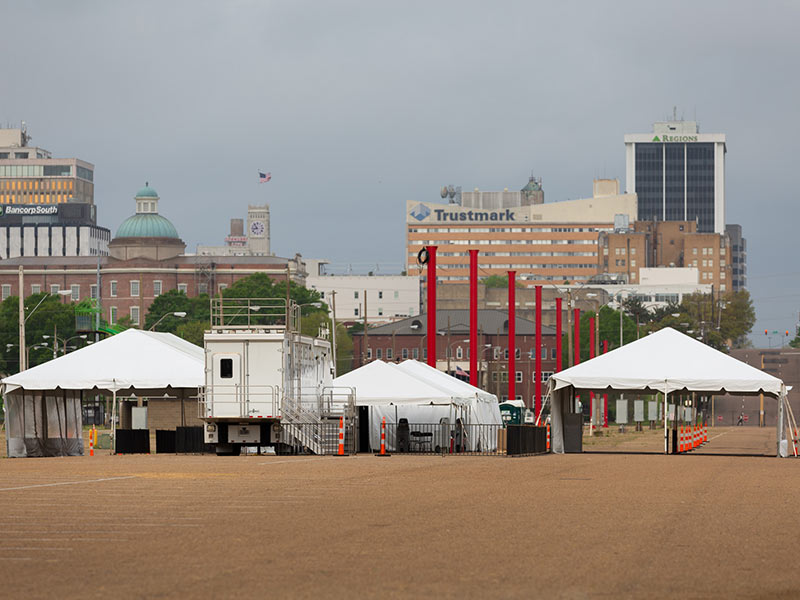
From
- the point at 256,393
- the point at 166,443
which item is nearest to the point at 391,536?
the point at 256,393

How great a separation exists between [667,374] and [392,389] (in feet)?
27.8

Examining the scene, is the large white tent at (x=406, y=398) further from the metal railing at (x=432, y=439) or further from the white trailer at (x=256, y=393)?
the white trailer at (x=256, y=393)

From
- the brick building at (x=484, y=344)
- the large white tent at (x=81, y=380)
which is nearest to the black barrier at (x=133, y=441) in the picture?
the large white tent at (x=81, y=380)

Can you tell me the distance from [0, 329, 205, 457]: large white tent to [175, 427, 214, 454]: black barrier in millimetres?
1373

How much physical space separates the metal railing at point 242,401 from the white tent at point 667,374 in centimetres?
874

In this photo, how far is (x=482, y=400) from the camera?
51188 millimetres

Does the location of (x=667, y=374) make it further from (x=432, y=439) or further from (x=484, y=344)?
(x=484, y=344)

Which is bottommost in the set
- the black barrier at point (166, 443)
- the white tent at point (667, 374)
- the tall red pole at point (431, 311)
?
the black barrier at point (166, 443)

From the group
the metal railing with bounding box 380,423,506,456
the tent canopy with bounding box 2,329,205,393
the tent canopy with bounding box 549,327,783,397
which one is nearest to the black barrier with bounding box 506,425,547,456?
the metal railing with bounding box 380,423,506,456

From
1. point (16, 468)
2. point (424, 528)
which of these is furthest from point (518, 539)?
point (16, 468)

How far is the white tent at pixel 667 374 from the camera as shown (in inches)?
1647

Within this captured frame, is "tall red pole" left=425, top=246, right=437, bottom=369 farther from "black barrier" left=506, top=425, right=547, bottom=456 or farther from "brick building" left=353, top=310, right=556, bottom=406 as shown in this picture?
"brick building" left=353, top=310, right=556, bottom=406

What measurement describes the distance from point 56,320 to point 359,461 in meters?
114

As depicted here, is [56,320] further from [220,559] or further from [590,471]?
[220,559]
